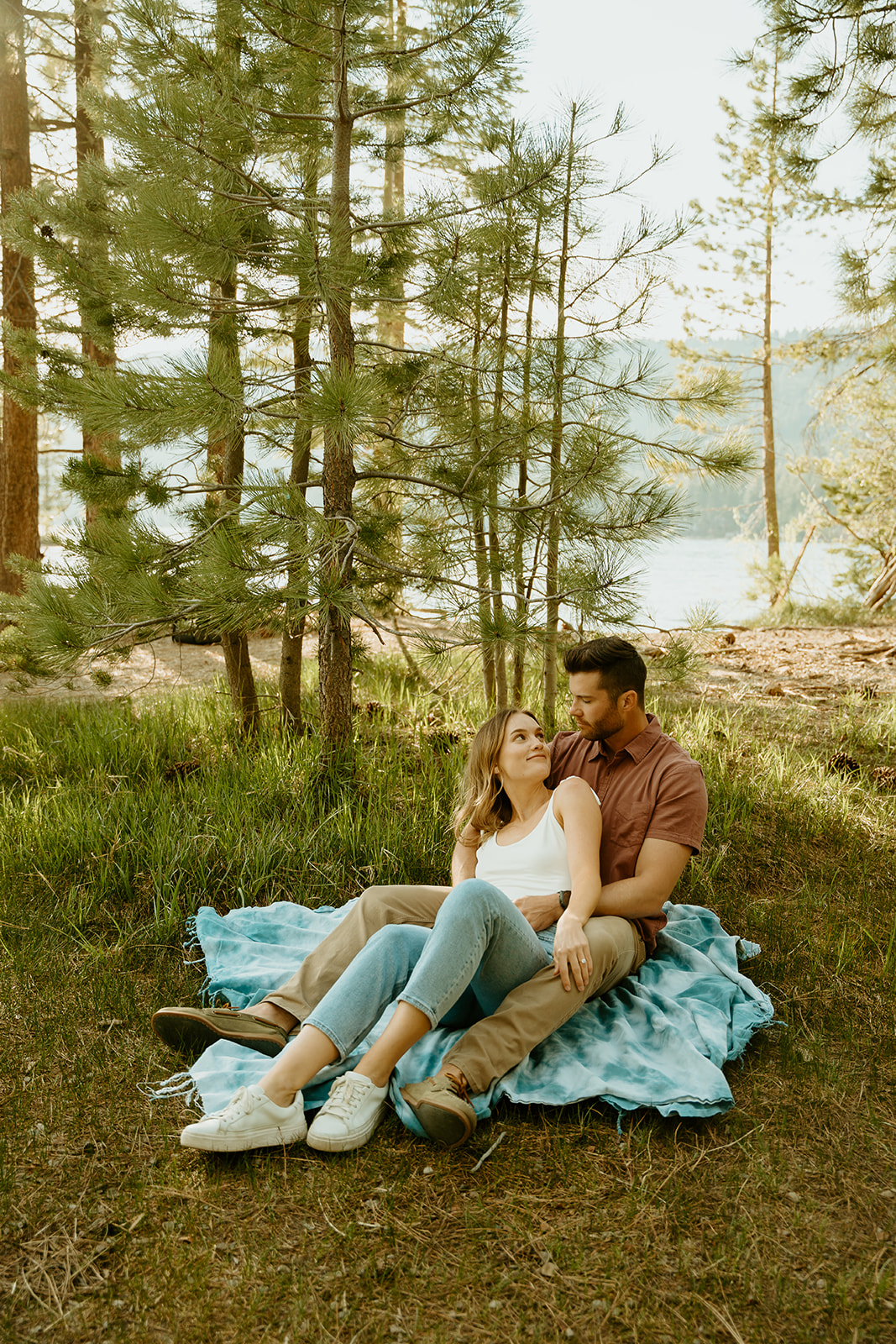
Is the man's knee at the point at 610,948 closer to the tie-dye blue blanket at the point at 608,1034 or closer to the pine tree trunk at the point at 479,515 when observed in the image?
the tie-dye blue blanket at the point at 608,1034

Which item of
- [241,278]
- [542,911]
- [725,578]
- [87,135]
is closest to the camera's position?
[542,911]

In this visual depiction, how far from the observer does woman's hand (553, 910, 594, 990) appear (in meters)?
2.06

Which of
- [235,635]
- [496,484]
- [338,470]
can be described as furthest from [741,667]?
[338,470]

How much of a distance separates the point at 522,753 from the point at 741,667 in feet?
15.1

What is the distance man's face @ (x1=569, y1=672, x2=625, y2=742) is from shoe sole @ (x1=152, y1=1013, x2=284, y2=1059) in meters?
1.11

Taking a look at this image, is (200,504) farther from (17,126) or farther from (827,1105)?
(17,126)

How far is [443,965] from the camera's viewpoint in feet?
6.38

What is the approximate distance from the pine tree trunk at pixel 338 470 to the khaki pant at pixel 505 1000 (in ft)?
3.18

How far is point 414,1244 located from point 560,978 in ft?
2.08

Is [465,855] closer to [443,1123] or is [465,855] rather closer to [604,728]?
[604,728]

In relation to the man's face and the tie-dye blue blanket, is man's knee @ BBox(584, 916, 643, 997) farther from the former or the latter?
the man's face

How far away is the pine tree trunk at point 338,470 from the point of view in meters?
2.83

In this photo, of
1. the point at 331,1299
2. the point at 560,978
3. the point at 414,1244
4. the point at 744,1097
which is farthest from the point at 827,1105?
the point at 331,1299

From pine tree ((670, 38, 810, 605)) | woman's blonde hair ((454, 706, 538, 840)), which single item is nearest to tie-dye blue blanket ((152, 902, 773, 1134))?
woman's blonde hair ((454, 706, 538, 840))
